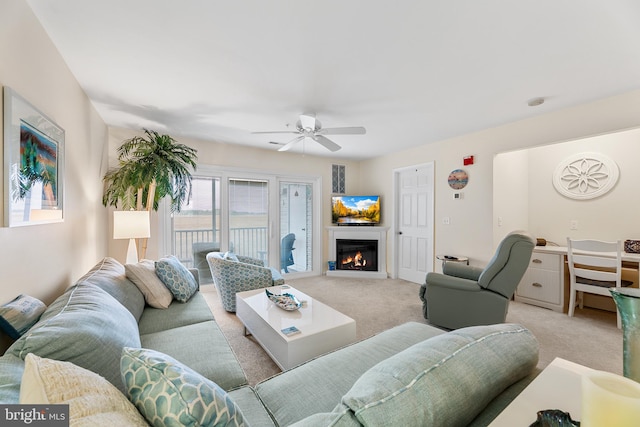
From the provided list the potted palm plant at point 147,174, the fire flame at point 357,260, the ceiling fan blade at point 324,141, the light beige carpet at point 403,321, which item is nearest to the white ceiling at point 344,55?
the ceiling fan blade at point 324,141

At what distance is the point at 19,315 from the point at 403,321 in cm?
299

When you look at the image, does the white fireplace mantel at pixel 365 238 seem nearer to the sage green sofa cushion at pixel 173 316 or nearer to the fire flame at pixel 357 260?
the fire flame at pixel 357 260

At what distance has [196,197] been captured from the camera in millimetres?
4047

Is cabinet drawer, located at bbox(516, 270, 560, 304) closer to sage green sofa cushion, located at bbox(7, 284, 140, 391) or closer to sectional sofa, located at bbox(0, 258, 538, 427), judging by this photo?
sectional sofa, located at bbox(0, 258, 538, 427)

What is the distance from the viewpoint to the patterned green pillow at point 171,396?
0.62 metres

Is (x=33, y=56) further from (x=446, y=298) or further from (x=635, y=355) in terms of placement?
(x=446, y=298)

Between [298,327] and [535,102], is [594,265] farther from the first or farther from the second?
[298,327]

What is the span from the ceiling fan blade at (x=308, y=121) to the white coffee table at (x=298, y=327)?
1816mm

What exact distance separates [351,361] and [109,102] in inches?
131

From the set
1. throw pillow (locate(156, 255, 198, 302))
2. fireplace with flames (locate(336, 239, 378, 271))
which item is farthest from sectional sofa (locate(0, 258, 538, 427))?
fireplace with flames (locate(336, 239, 378, 271))

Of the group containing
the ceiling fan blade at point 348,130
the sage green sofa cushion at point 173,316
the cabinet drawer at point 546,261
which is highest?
the ceiling fan blade at point 348,130

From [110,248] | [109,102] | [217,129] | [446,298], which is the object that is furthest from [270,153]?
[446,298]

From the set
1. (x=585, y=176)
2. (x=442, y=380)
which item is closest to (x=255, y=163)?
(x=442, y=380)

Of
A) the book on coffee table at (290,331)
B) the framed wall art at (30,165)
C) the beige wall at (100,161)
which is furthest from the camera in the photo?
the book on coffee table at (290,331)
